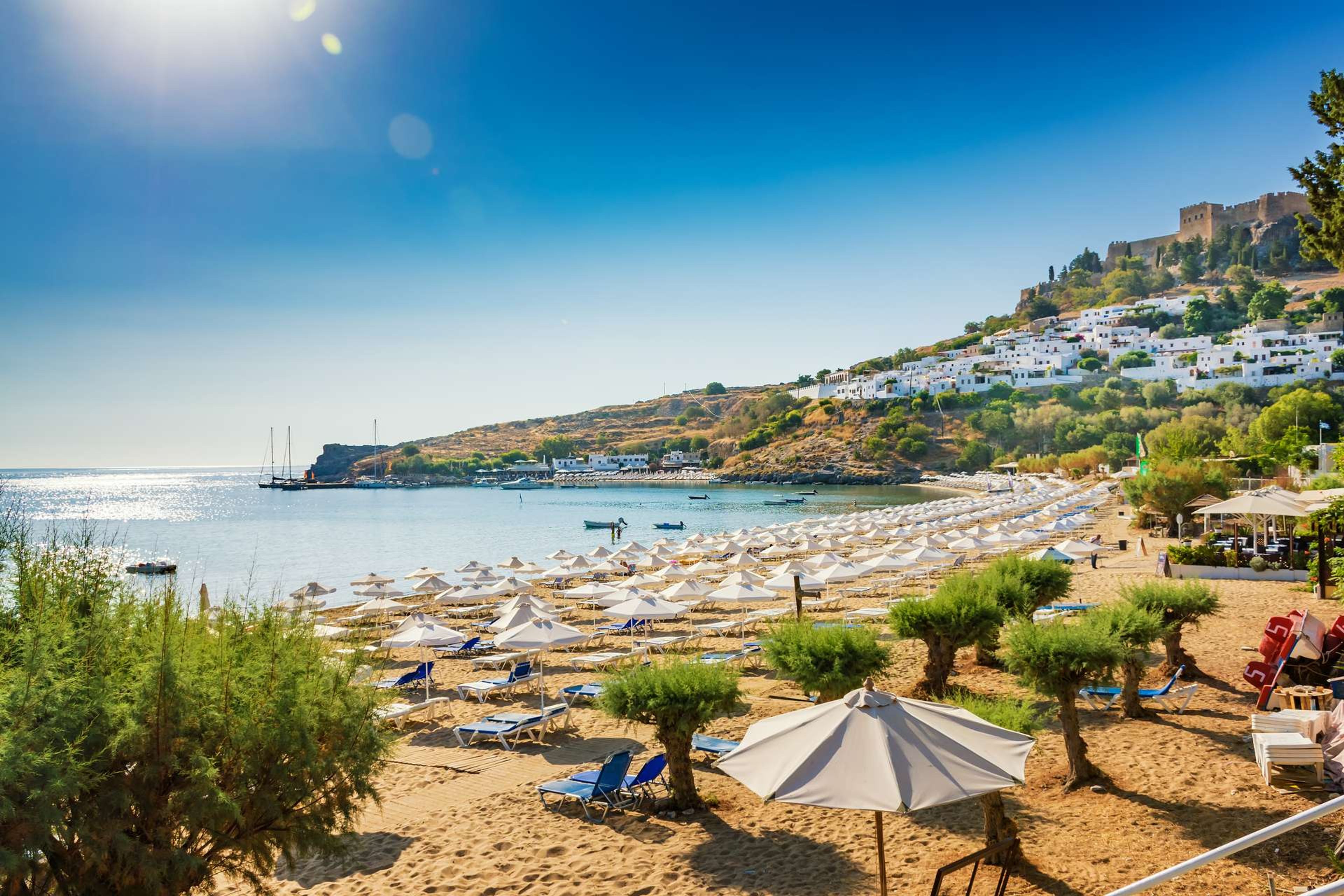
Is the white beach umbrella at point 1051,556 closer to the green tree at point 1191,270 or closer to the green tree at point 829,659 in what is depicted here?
the green tree at point 829,659

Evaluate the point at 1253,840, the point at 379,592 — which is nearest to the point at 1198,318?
the point at 379,592

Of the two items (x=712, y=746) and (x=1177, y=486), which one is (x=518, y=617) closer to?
(x=712, y=746)

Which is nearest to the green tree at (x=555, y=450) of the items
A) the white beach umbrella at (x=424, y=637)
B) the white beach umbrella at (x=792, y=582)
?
the white beach umbrella at (x=792, y=582)

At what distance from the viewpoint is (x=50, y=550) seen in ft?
19.6

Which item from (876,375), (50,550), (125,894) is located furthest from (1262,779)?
(876,375)

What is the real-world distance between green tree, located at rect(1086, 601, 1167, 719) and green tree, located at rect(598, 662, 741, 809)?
3.98 meters

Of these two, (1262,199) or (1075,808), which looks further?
(1262,199)

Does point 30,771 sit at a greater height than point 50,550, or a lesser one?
lesser

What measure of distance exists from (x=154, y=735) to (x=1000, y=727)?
210 inches

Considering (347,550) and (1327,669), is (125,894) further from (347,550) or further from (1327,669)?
(347,550)

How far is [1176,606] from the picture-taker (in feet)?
35.9

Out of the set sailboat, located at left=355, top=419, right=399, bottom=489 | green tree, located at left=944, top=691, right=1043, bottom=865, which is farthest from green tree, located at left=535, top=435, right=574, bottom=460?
green tree, located at left=944, top=691, right=1043, bottom=865

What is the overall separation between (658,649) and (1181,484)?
74.4ft

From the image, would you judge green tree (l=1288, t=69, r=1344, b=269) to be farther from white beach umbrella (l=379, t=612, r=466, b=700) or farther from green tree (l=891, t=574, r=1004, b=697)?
white beach umbrella (l=379, t=612, r=466, b=700)
